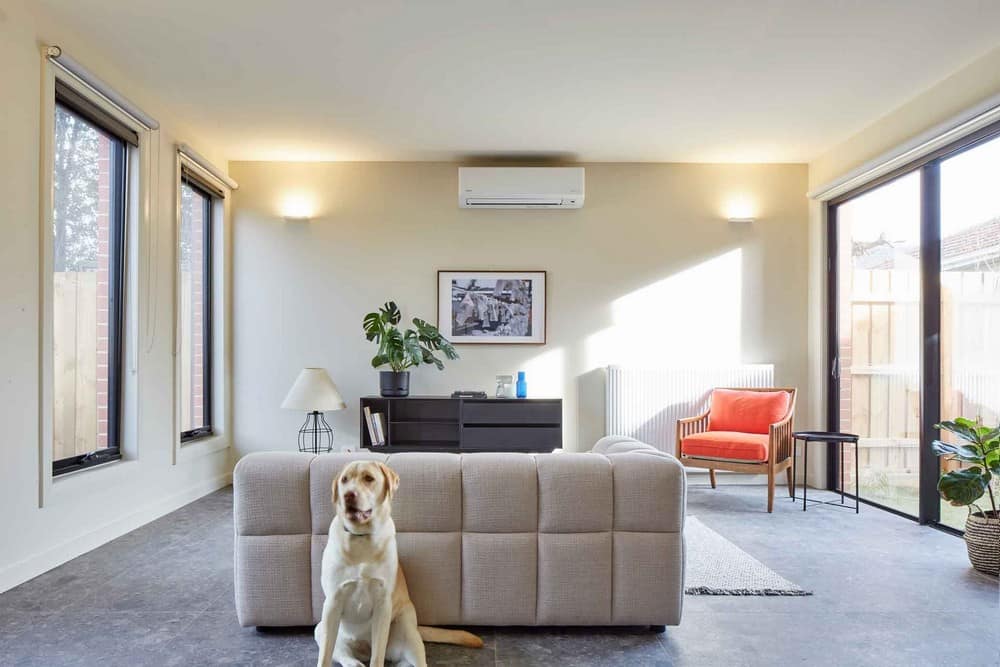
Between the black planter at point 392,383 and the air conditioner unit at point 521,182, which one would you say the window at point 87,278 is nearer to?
the black planter at point 392,383

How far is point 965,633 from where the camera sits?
97.3 inches

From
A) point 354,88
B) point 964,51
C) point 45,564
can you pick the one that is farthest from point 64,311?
point 964,51

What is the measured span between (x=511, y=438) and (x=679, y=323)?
172cm

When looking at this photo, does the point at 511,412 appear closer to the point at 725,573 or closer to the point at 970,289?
the point at 725,573

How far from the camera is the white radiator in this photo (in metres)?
5.45

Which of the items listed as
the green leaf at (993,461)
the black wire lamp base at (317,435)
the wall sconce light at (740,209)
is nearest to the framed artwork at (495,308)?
the black wire lamp base at (317,435)

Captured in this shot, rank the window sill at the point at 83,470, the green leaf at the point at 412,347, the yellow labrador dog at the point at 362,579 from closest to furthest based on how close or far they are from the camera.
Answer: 1. the yellow labrador dog at the point at 362,579
2. the window sill at the point at 83,470
3. the green leaf at the point at 412,347

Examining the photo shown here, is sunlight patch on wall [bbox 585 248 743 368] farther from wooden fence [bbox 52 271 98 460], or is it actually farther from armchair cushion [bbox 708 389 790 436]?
wooden fence [bbox 52 271 98 460]

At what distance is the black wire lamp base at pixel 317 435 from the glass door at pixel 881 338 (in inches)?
158

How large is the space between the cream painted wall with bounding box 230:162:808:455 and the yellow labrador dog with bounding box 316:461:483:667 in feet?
11.7

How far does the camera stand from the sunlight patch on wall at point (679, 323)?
5.62 metres

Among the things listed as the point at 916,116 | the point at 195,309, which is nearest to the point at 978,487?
the point at 916,116

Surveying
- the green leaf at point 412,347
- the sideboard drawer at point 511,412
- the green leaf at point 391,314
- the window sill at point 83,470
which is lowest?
the window sill at point 83,470

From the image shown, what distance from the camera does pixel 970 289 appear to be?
3.84m
